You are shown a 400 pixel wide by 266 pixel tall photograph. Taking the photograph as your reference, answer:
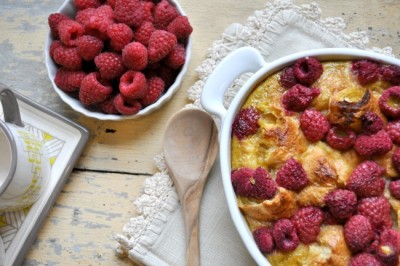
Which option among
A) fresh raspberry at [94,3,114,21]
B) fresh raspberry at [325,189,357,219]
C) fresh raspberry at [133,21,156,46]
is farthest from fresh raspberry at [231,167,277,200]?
fresh raspberry at [94,3,114,21]

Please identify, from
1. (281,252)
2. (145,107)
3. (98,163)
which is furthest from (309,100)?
(98,163)

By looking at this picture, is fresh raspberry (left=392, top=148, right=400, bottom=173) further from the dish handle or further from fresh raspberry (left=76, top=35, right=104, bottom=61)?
fresh raspberry (left=76, top=35, right=104, bottom=61)

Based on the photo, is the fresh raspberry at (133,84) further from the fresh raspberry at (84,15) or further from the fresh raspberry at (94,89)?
the fresh raspberry at (84,15)

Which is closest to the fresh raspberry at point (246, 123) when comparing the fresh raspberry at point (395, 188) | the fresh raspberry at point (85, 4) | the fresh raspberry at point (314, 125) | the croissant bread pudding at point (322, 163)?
the croissant bread pudding at point (322, 163)

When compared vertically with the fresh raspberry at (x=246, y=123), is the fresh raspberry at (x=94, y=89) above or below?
below

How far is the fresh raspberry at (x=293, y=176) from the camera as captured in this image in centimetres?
126

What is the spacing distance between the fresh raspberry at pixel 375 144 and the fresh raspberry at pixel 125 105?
0.58 metres

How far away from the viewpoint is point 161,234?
4.99 feet

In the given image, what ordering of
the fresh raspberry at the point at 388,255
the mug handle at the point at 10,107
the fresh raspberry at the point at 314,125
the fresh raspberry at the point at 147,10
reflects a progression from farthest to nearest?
1. the fresh raspberry at the point at 147,10
2. the mug handle at the point at 10,107
3. the fresh raspberry at the point at 314,125
4. the fresh raspberry at the point at 388,255

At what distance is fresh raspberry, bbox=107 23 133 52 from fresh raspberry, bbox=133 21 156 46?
2 cm

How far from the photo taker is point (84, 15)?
151 centimetres

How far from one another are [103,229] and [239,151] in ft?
1.59

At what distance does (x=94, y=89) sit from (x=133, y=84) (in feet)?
0.35

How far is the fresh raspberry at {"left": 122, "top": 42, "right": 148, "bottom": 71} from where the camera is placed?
142 cm
